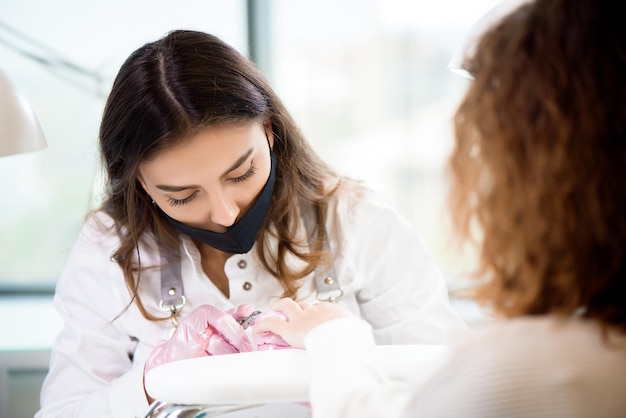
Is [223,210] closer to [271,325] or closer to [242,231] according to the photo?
[242,231]

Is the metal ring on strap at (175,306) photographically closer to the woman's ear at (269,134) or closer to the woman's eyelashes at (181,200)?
the woman's eyelashes at (181,200)

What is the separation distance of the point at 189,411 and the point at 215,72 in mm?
680

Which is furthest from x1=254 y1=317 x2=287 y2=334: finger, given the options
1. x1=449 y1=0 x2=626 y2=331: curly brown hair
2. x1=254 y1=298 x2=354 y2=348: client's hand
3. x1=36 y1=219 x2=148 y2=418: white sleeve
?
x1=36 y1=219 x2=148 y2=418: white sleeve


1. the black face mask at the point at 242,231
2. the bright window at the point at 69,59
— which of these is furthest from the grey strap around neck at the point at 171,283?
the bright window at the point at 69,59

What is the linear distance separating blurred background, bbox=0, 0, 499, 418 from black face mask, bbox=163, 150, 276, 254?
107 centimetres

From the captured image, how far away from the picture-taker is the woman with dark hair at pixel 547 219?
0.74 metres

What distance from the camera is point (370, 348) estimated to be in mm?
972

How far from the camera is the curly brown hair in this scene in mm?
753

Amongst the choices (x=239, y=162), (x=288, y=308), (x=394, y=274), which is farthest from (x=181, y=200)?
(x=394, y=274)

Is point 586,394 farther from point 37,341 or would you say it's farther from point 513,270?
point 37,341

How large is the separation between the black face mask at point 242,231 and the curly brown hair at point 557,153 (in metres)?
0.70

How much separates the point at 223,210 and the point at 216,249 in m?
0.22

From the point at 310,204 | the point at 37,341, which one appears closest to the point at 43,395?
the point at 37,341

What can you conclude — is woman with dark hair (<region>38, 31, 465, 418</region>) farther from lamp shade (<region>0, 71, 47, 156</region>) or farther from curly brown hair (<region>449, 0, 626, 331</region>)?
curly brown hair (<region>449, 0, 626, 331</region>)
